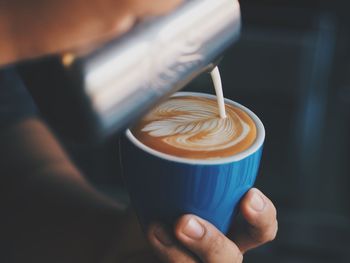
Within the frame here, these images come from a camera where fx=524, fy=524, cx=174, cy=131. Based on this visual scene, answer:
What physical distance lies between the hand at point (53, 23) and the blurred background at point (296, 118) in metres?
1.16

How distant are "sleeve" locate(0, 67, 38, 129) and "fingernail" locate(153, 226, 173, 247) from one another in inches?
20.3

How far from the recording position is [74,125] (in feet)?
1.32

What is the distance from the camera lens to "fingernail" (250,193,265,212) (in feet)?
1.98

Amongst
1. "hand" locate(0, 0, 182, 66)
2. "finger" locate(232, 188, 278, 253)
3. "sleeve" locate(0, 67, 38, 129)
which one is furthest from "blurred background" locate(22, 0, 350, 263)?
"hand" locate(0, 0, 182, 66)

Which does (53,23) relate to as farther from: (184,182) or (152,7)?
(184,182)

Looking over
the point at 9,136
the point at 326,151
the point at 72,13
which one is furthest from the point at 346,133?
the point at 72,13

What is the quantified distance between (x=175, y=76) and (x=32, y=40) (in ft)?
0.46

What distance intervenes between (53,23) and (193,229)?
→ 11.8 inches

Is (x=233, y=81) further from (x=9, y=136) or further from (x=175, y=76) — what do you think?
(x=175, y=76)

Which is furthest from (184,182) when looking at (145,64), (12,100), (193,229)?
(12,100)

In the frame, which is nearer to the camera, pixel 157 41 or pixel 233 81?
pixel 157 41

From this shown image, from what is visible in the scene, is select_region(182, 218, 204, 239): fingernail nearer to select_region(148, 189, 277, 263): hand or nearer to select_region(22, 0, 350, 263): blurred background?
select_region(148, 189, 277, 263): hand

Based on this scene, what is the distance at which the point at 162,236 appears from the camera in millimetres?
590

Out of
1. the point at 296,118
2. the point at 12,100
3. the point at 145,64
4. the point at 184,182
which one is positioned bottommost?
the point at 296,118
